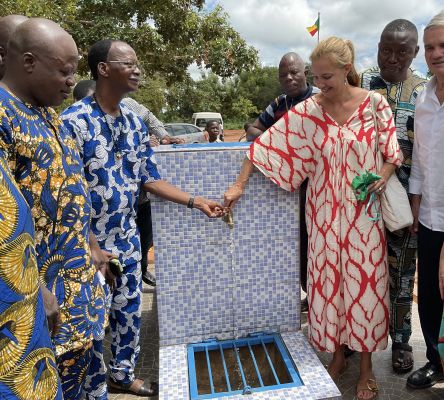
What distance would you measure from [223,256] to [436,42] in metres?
1.56

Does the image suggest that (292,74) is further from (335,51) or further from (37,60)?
(37,60)

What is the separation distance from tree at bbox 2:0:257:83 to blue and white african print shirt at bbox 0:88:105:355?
5119 millimetres

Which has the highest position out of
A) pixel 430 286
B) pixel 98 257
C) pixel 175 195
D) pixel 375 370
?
pixel 175 195

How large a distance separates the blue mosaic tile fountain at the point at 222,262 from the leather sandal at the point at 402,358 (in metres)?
0.65

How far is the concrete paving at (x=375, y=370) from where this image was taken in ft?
7.98

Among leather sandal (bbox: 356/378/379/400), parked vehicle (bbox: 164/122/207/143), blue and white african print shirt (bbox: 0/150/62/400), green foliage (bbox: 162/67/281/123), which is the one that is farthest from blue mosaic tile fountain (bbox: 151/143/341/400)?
green foliage (bbox: 162/67/281/123)

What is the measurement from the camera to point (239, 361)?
234 cm

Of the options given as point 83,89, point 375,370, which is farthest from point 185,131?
point 375,370

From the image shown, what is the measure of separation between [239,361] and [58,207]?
1419 millimetres

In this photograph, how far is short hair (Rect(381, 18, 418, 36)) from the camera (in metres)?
2.41

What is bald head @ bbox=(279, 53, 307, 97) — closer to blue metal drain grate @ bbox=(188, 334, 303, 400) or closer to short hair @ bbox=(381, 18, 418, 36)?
short hair @ bbox=(381, 18, 418, 36)

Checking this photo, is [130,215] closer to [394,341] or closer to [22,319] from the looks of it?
[22,319]

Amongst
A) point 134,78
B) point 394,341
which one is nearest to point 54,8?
point 134,78

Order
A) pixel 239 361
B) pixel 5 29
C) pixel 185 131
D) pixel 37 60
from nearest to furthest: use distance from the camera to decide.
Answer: pixel 37 60 → pixel 5 29 → pixel 239 361 → pixel 185 131
